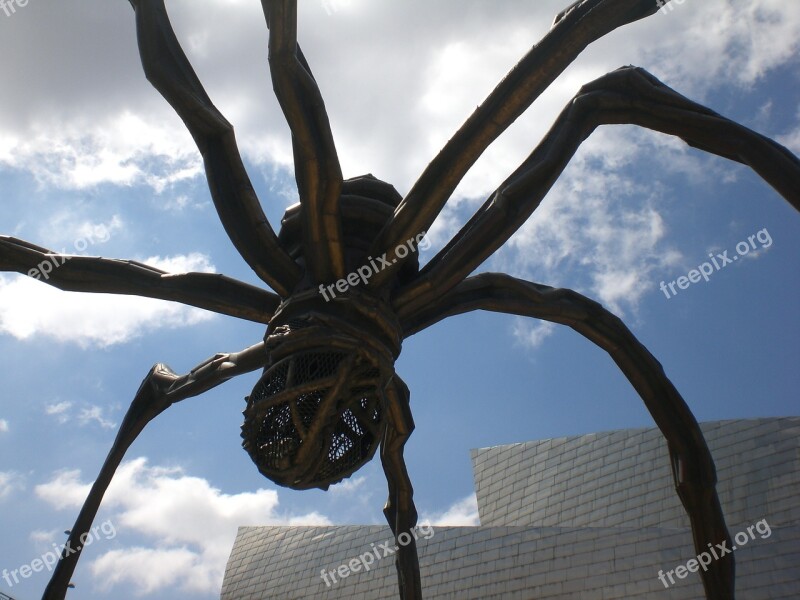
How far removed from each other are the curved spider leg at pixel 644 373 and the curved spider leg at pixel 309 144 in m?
1.24

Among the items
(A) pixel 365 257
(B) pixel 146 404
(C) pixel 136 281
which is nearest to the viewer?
(A) pixel 365 257

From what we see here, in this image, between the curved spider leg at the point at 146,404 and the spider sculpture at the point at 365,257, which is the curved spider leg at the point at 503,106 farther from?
the curved spider leg at the point at 146,404

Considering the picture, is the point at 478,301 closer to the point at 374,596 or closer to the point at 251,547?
the point at 374,596

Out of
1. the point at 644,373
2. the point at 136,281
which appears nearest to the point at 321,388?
the point at 136,281

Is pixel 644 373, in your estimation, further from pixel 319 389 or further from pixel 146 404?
pixel 146 404

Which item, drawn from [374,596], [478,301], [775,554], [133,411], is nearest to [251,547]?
[374,596]

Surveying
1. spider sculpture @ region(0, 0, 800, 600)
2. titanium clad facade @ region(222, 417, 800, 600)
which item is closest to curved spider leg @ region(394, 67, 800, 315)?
spider sculpture @ region(0, 0, 800, 600)

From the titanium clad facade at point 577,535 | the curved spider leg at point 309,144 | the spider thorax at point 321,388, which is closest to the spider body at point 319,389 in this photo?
the spider thorax at point 321,388

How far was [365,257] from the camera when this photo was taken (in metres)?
7.07

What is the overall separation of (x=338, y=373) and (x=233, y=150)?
84.8 inches

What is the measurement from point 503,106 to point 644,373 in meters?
3.13

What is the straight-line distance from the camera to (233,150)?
7145 millimetres

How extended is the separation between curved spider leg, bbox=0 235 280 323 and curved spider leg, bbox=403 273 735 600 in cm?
147

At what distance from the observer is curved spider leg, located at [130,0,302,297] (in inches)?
276
